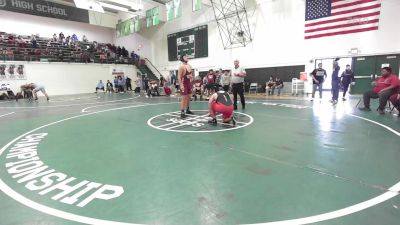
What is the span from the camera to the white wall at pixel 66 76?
70.5 ft

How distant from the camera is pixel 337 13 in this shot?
562 inches

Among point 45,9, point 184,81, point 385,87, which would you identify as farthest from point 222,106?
point 45,9

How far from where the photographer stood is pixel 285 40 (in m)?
16.8

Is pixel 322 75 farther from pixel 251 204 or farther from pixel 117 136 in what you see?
pixel 251 204

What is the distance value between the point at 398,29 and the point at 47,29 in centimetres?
3094

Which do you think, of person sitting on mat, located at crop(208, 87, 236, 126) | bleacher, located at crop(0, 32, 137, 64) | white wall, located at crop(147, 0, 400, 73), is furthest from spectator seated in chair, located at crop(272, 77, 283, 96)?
bleacher, located at crop(0, 32, 137, 64)

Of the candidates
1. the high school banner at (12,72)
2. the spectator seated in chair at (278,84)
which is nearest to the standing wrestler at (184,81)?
the spectator seated in chair at (278,84)

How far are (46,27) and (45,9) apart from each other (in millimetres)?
2173

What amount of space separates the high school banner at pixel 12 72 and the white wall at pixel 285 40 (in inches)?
596

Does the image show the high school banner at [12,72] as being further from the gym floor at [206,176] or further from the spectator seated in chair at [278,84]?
the spectator seated in chair at [278,84]

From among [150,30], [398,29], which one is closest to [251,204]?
[398,29]

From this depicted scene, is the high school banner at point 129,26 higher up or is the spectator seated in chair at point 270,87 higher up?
the high school banner at point 129,26

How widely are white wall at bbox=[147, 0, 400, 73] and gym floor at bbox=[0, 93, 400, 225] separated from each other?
1003 cm

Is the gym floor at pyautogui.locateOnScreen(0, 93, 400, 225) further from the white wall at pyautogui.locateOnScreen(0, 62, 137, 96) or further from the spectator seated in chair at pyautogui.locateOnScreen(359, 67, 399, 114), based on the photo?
the white wall at pyautogui.locateOnScreen(0, 62, 137, 96)
